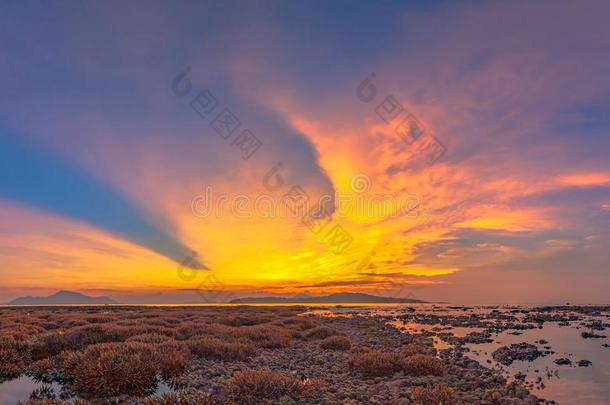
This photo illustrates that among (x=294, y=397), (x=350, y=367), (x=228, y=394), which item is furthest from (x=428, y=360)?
(x=228, y=394)

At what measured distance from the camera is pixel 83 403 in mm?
10398

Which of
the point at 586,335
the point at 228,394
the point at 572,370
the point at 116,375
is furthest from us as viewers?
the point at 586,335

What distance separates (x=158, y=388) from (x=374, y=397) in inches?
270

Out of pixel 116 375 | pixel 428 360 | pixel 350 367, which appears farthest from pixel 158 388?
pixel 428 360

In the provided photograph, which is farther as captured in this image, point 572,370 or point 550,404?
point 572,370

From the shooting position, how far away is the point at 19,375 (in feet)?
48.5

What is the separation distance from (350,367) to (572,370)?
33.4ft

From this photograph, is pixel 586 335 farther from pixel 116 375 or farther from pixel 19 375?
pixel 19 375

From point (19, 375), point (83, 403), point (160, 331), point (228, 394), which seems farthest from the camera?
point (160, 331)

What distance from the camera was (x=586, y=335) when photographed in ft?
103

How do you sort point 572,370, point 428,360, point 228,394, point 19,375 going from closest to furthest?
point 228,394
point 19,375
point 428,360
point 572,370

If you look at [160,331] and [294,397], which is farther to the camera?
[160,331]

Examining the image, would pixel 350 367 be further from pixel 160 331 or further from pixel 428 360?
pixel 160 331

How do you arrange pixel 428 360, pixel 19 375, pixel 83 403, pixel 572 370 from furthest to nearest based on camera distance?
pixel 572 370, pixel 428 360, pixel 19 375, pixel 83 403
